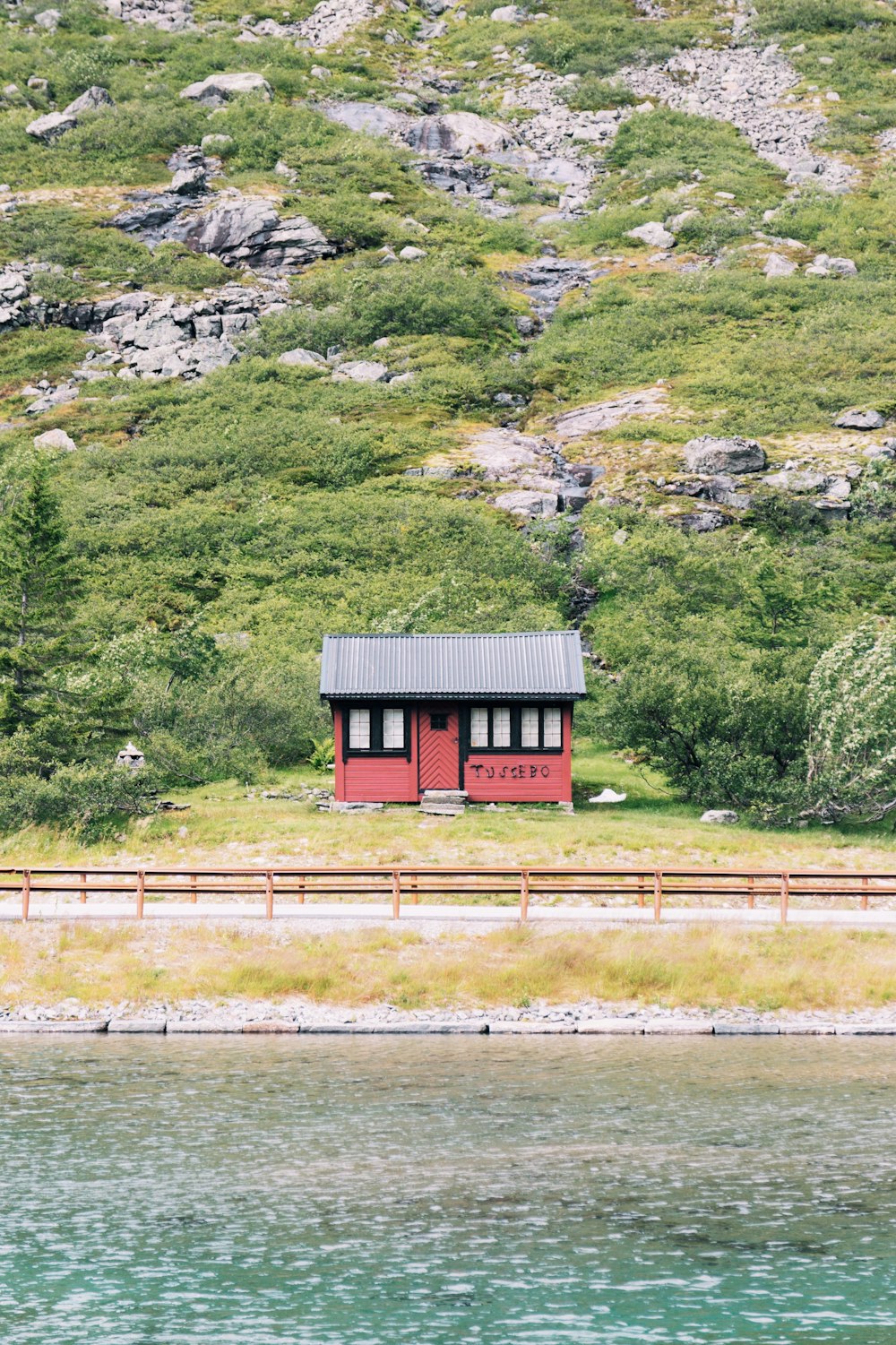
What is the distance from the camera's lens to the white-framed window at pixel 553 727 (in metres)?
42.5

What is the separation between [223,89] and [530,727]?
109847mm

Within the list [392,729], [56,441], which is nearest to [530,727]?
[392,729]

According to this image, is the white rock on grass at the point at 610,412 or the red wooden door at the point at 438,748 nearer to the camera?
the red wooden door at the point at 438,748

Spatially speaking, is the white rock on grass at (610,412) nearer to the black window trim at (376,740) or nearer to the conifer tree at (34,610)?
the black window trim at (376,740)

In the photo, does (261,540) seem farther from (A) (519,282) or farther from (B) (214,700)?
(A) (519,282)

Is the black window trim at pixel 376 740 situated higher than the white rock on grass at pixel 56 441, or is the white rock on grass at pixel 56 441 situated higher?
the black window trim at pixel 376 740

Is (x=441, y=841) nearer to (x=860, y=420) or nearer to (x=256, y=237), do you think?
(x=860, y=420)

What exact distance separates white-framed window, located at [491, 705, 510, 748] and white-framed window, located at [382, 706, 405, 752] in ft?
8.83

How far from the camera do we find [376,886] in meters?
30.1

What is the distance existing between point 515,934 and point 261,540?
4697cm

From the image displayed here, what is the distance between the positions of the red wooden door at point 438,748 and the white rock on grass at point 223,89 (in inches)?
4195

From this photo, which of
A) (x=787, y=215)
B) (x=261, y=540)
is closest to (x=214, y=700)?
(x=261, y=540)

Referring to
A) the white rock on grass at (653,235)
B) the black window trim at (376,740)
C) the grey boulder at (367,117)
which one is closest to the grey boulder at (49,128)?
the grey boulder at (367,117)

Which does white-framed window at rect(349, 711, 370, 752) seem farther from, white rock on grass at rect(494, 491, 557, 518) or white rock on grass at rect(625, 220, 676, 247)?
white rock on grass at rect(625, 220, 676, 247)
